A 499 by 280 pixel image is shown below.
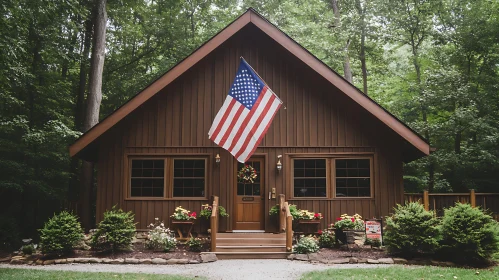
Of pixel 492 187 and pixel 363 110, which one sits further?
pixel 492 187

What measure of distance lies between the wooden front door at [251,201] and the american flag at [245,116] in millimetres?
2520

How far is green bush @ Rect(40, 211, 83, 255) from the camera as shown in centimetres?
988

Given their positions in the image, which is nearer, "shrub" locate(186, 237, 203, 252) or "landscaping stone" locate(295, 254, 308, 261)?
"landscaping stone" locate(295, 254, 308, 261)

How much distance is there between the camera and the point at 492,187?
17156mm

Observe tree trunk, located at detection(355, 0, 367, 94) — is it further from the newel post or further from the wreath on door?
the newel post

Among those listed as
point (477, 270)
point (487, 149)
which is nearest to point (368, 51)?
point (487, 149)

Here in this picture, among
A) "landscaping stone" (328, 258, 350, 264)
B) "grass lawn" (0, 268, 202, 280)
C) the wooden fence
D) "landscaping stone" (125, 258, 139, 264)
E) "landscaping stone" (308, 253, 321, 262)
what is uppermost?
the wooden fence

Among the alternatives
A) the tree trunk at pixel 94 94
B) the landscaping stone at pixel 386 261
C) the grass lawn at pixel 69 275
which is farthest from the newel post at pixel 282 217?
the tree trunk at pixel 94 94

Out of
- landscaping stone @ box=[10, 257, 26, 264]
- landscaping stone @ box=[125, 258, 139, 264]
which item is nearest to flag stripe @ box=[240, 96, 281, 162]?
landscaping stone @ box=[125, 258, 139, 264]

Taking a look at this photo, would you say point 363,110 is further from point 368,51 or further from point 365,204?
point 368,51

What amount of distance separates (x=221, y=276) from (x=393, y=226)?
4.23 m

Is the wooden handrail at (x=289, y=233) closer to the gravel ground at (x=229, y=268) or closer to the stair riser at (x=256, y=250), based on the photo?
the stair riser at (x=256, y=250)

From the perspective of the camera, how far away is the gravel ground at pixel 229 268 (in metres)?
8.27

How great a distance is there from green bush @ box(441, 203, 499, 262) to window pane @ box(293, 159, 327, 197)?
376cm
